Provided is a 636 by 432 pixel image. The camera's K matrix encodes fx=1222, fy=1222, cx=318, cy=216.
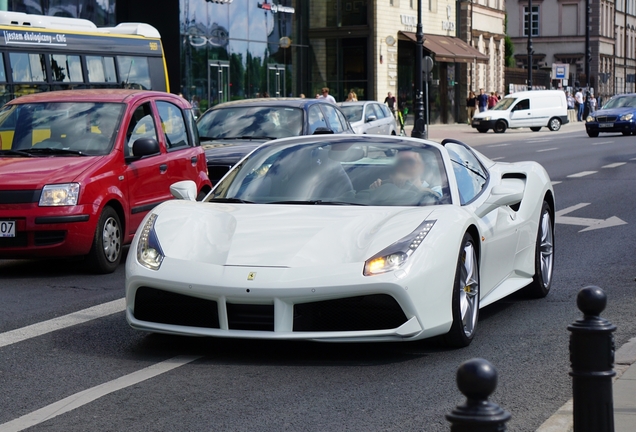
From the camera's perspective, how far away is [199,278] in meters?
6.37

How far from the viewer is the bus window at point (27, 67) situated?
21.5 metres

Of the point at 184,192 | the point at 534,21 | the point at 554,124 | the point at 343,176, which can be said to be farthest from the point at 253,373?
the point at 534,21

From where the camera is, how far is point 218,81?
43.7 metres

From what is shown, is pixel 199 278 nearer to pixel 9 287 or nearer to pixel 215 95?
pixel 9 287

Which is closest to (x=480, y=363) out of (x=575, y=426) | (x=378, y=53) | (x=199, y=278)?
(x=575, y=426)

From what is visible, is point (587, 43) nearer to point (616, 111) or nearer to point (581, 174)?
point (616, 111)

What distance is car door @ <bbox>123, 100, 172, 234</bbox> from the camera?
10.9m

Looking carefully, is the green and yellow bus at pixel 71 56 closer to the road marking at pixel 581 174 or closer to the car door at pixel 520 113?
the road marking at pixel 581 174

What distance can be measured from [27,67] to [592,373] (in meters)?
19.2

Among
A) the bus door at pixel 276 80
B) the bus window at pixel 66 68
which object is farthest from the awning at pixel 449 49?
the bus window at pixel 66 68

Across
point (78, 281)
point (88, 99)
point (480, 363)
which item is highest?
point (88, 99)

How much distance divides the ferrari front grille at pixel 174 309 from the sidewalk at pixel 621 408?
6.56 ft

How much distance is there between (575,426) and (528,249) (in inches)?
177

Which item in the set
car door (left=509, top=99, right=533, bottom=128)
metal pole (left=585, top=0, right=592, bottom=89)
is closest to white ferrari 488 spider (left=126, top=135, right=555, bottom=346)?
car door (left=509, top=99, right=533, bottom=128)
